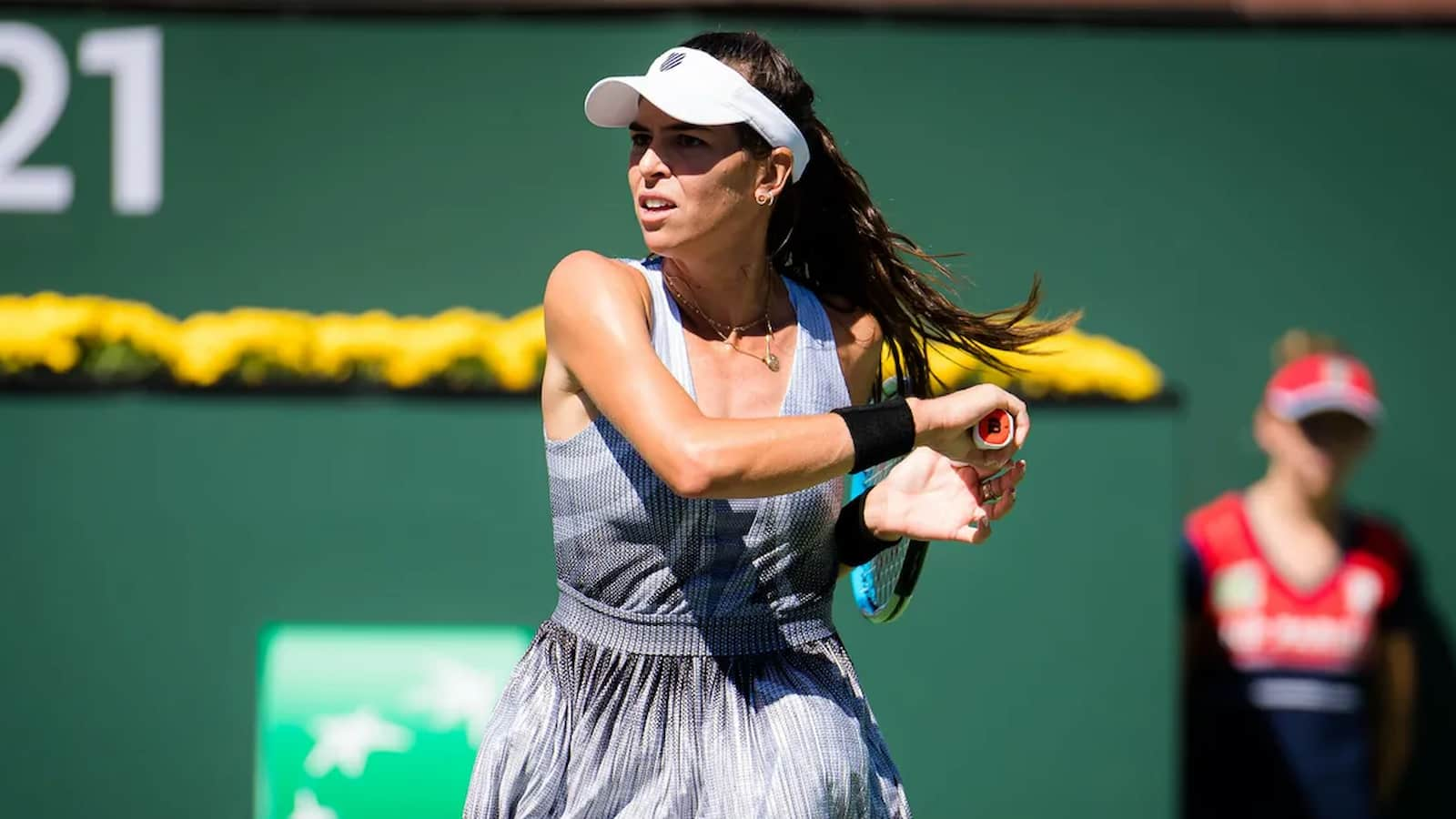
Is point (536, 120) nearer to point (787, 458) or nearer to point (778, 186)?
point (778, 186)

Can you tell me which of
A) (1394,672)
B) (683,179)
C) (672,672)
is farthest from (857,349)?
(1394,672)

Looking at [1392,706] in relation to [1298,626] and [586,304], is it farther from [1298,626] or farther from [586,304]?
[586,304]

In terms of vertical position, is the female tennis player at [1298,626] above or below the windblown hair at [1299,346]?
below

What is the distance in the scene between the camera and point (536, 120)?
20.7 feet

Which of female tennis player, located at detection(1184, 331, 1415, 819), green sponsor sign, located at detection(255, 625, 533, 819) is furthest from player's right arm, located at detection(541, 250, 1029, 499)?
female tennis player, located at detection(1184, 331, 1415, 819)

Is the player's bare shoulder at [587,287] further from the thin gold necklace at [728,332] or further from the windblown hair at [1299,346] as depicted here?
the windblown hair at [1299,346]

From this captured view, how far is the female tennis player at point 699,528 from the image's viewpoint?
108 inches

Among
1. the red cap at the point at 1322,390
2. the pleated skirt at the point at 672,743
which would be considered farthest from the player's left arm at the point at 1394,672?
the pleated skirt at the point at 672,743

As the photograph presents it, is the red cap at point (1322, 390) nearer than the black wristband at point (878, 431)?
No

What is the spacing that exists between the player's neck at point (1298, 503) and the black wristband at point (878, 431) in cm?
313

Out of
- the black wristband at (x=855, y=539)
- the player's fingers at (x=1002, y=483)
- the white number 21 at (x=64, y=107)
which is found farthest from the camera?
the white number 21 at (x=64, y=107)

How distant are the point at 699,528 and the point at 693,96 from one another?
2.09 ft

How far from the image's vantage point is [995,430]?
2.69 meters

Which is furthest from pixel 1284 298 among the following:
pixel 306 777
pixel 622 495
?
pixel 622 495
